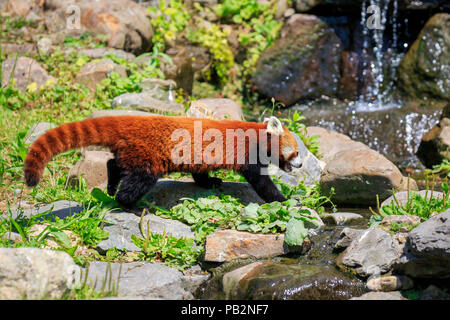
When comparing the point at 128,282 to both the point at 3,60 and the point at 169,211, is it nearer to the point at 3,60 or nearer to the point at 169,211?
the point at 169,211

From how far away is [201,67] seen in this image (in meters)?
12.0

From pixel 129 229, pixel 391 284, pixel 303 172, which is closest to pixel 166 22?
pixel 303 172

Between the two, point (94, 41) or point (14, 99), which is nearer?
point (14, 99)

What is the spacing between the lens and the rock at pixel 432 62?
435 inches

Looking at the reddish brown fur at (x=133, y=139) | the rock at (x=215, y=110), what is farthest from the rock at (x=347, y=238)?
the rock at (x=215, y=110)

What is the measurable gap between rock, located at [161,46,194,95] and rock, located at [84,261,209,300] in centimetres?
627

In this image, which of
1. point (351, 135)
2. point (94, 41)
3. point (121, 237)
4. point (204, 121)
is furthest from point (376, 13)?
point (121, 237)

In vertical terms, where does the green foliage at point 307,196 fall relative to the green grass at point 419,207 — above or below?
below

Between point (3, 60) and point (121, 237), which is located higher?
point (3, 60)

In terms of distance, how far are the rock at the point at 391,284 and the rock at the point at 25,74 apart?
729 centimetres

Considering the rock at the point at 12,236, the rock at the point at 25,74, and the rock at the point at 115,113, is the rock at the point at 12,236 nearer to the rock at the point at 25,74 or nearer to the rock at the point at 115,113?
the rock at the point at 115,113

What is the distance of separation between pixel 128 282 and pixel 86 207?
159 centimetres

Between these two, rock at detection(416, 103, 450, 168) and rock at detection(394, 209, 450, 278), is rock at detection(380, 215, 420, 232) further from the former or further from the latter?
rock at detection(416, 103, 450, 168)
